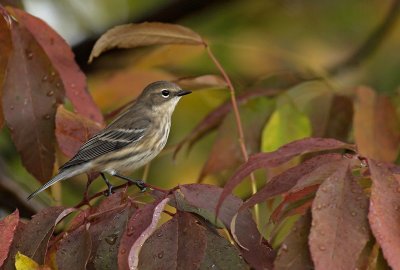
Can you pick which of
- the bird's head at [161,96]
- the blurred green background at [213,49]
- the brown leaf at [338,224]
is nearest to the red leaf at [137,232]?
the brown leaf at [338,224]

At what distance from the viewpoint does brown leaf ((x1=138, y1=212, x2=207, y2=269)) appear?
105 inches

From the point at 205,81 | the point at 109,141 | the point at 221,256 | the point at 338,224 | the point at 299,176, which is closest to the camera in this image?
the point at 338,224

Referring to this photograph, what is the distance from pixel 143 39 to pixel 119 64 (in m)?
2.22

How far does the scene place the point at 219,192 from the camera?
287cm

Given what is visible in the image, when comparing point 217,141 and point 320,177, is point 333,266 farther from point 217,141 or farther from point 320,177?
point 217,141

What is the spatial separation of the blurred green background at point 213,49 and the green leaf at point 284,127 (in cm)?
33

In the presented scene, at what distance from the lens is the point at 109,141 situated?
471 cm

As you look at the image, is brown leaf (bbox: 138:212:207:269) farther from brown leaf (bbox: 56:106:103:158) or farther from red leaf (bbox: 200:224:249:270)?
brown leaf (bbox: 56:106:103:158)

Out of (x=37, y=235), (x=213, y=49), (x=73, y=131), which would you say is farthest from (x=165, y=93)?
(x=37, y=235)

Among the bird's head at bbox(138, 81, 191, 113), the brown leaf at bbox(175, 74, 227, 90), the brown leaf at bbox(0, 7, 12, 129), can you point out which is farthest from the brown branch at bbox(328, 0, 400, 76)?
the brown leaf at bbox(0, 7, 12, 129)

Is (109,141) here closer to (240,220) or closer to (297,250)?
(240,220)

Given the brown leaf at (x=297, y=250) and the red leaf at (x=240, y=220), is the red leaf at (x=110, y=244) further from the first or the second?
the brown leaf at (x=297, y=250)

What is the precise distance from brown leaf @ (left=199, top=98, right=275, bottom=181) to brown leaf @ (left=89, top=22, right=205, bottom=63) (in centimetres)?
61

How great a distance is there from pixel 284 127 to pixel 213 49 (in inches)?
65.6
